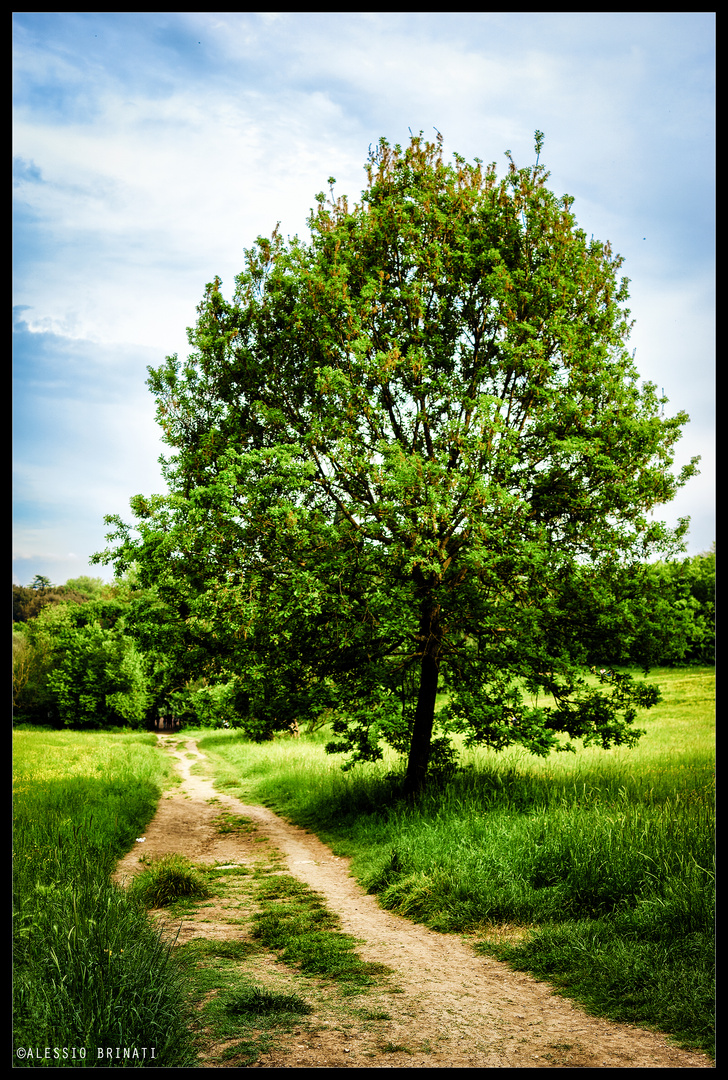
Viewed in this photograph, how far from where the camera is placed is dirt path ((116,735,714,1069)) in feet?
12.0

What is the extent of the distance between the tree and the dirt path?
12.9 feet

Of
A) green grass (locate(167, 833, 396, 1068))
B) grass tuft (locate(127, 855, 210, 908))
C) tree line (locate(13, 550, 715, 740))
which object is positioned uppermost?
tree line (locate(13, 550, 715, 740))

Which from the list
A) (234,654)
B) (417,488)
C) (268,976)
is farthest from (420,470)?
(268,976)

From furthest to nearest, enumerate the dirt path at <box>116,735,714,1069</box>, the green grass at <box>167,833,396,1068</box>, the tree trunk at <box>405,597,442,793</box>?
the tree trunk at <box>405,597,442,793</box> < the green grass at <box>167,833,396,1068</box> < the dirt path at <box>116,735,714,1069</box>

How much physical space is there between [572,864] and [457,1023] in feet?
9.17

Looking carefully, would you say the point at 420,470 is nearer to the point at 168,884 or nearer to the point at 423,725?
the point at 423,725

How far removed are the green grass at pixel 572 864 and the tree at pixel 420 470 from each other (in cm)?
115

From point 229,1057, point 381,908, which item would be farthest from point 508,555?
point 229,1057

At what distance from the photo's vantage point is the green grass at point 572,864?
15.2ft

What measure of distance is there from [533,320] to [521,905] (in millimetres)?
8860

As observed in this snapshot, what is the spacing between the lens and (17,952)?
3947 millimetres

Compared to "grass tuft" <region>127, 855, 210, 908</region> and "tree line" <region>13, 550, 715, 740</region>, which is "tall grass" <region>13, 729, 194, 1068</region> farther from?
"tree line" <region>13, 550, 715, 740</region>

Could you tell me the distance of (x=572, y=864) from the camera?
6.46 metres

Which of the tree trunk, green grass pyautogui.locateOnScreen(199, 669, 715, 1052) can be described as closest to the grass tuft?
green grass pyautogui.locateOnScreen(199, 669, 715, 1052)
